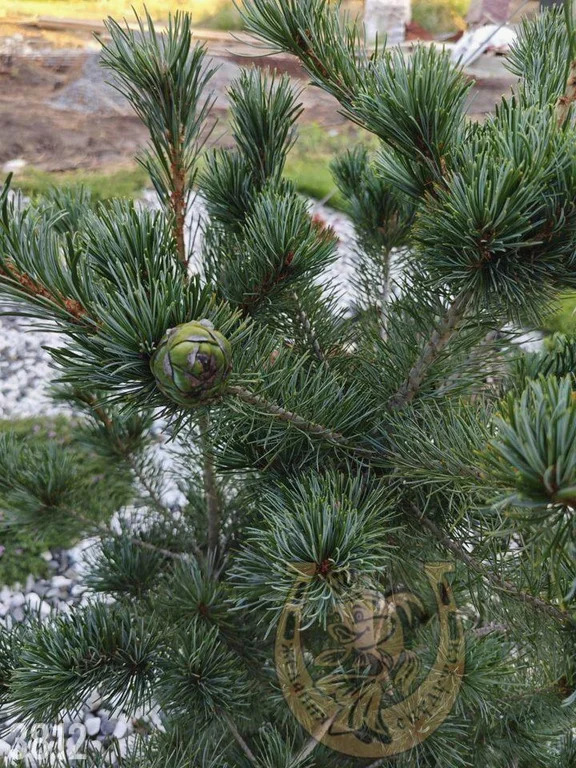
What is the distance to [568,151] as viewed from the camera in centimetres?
44

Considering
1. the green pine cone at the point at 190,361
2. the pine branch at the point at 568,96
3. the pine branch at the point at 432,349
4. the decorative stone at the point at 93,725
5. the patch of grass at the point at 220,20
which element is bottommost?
the decorative stone at the point at 93,725

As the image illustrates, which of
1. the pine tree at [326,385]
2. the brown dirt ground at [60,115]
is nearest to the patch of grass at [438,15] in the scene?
the brown dirt ground at [60,115]

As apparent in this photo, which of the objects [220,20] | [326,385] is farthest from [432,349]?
[220,20]

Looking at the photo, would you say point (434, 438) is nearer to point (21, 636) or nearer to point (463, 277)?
point (463, 277)

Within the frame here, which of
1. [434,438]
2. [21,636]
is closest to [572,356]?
[434,438]

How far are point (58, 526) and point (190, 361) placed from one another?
689 millimetres

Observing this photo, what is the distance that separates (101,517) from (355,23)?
2.62 ft

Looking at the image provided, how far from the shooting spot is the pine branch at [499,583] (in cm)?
61

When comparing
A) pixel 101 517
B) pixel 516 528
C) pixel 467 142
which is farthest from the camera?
pixel 101 517

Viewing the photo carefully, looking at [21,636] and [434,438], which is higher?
[434,438]

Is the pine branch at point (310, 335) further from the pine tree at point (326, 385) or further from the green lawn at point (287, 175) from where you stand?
the green lawn at point (287, 175)

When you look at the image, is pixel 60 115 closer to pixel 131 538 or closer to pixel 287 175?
pixel 287 175

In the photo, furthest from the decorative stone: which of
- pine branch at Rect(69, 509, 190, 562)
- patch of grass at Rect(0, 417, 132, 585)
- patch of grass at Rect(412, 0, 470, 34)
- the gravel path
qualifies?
patch of grass at Rect(412, 0, 470, 34)

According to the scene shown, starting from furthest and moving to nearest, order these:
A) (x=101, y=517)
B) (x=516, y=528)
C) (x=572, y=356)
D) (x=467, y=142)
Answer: (x=101, y=517)
(x=572, y=356)
(x=467, y=142)
(x=516, y=528)
